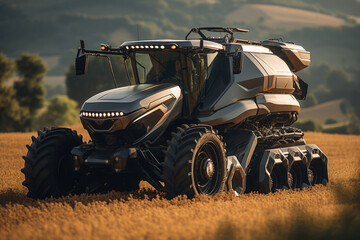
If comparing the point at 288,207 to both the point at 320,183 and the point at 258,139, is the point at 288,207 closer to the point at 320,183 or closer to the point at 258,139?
the point at 258,139

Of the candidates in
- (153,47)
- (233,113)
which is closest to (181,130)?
(153,47)

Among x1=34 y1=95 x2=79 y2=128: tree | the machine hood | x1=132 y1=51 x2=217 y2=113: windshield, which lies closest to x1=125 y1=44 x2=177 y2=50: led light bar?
x1=132 y1=51 x2=217 y2=113: windshield

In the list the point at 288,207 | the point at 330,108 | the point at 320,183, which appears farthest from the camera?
the point at 330,108

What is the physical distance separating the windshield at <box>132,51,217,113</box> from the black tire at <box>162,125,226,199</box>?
1345 millimetres

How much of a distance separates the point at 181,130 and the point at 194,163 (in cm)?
66

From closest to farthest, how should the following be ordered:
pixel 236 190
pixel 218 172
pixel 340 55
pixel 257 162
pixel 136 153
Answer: pixel 136 153, pixel 218 172, pixel 236 190, pixel 257 162, pixel 340 55

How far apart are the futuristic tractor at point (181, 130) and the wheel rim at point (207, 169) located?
21 millimetres

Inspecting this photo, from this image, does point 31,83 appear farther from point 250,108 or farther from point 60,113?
point 250,108

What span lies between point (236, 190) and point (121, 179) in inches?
101

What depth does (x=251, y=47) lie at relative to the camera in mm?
13609

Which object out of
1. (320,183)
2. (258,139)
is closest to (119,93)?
(258,139)

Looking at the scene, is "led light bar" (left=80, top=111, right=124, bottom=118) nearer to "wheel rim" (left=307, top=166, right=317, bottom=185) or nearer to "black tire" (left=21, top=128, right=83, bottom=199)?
"black tire" (left=21, top=128, right=83, bottom=199)

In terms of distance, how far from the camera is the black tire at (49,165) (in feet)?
34.7

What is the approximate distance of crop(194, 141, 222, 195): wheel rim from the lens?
395 inches
